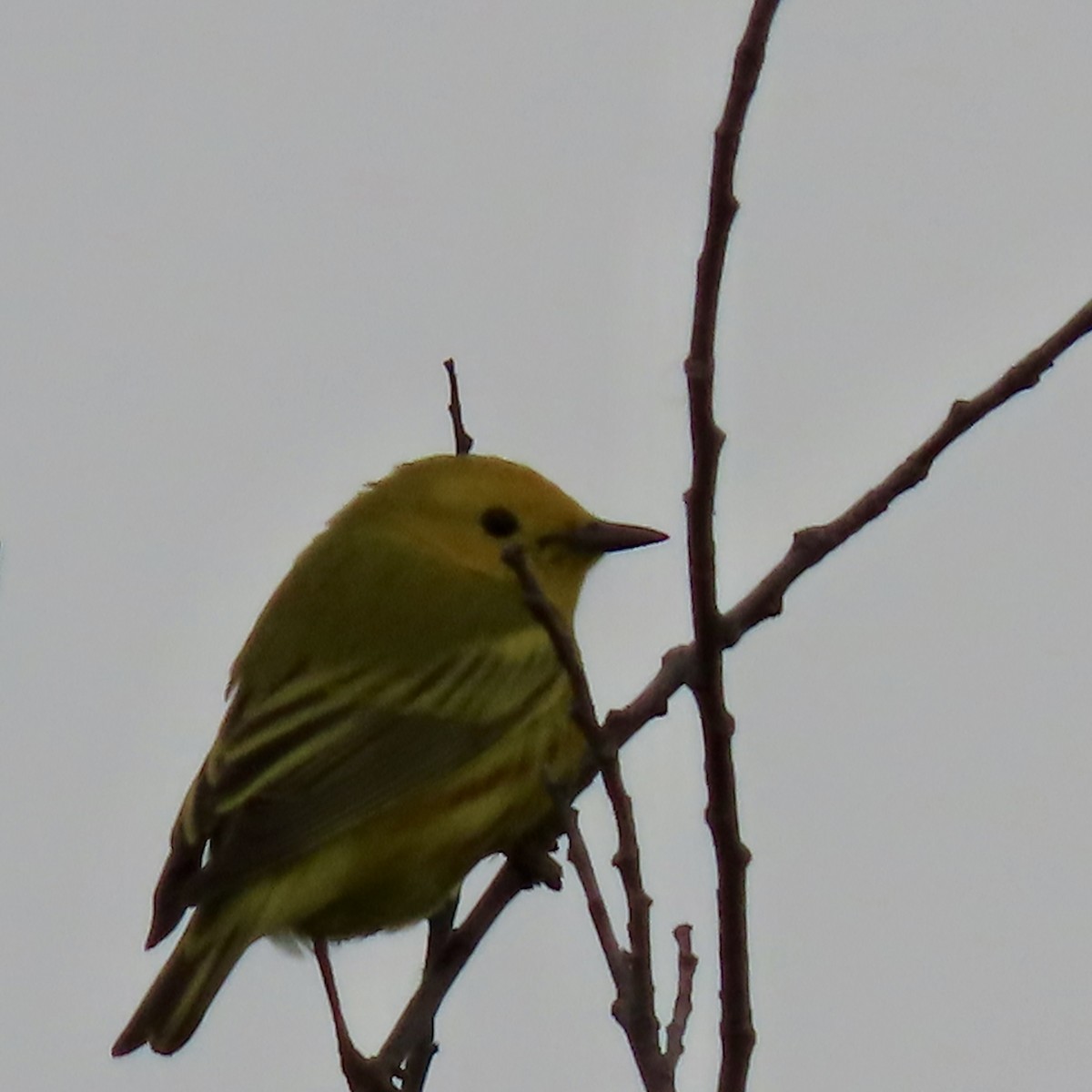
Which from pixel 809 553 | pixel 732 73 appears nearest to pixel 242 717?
pixel 809 553

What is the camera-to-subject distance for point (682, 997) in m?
3.06

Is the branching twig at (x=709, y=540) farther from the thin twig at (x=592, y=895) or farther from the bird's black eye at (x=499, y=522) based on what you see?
the bird's black eye at (x=499, y=522)

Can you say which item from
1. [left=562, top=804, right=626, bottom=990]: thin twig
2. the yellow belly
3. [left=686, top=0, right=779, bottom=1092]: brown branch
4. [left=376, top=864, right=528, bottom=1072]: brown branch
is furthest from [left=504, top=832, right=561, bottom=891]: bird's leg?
[left=686, top=0, right=779, bottom=1092]: brown branch

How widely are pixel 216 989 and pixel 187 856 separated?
363mm

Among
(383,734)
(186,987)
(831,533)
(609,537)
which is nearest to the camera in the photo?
(831,533)

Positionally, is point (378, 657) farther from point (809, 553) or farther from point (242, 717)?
point (809, 553)

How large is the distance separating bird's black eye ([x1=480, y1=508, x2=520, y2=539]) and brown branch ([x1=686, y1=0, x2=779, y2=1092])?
255 centimetres

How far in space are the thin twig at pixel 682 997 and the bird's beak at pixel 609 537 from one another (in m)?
1.82

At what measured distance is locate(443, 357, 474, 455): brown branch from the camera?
3.90m

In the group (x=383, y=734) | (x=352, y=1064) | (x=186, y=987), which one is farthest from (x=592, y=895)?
(x=383, y=734)

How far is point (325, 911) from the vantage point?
4.30 meters

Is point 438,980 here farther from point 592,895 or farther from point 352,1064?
point 592,895

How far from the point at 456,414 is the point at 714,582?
1667 mm

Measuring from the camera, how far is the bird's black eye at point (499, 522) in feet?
16.7
